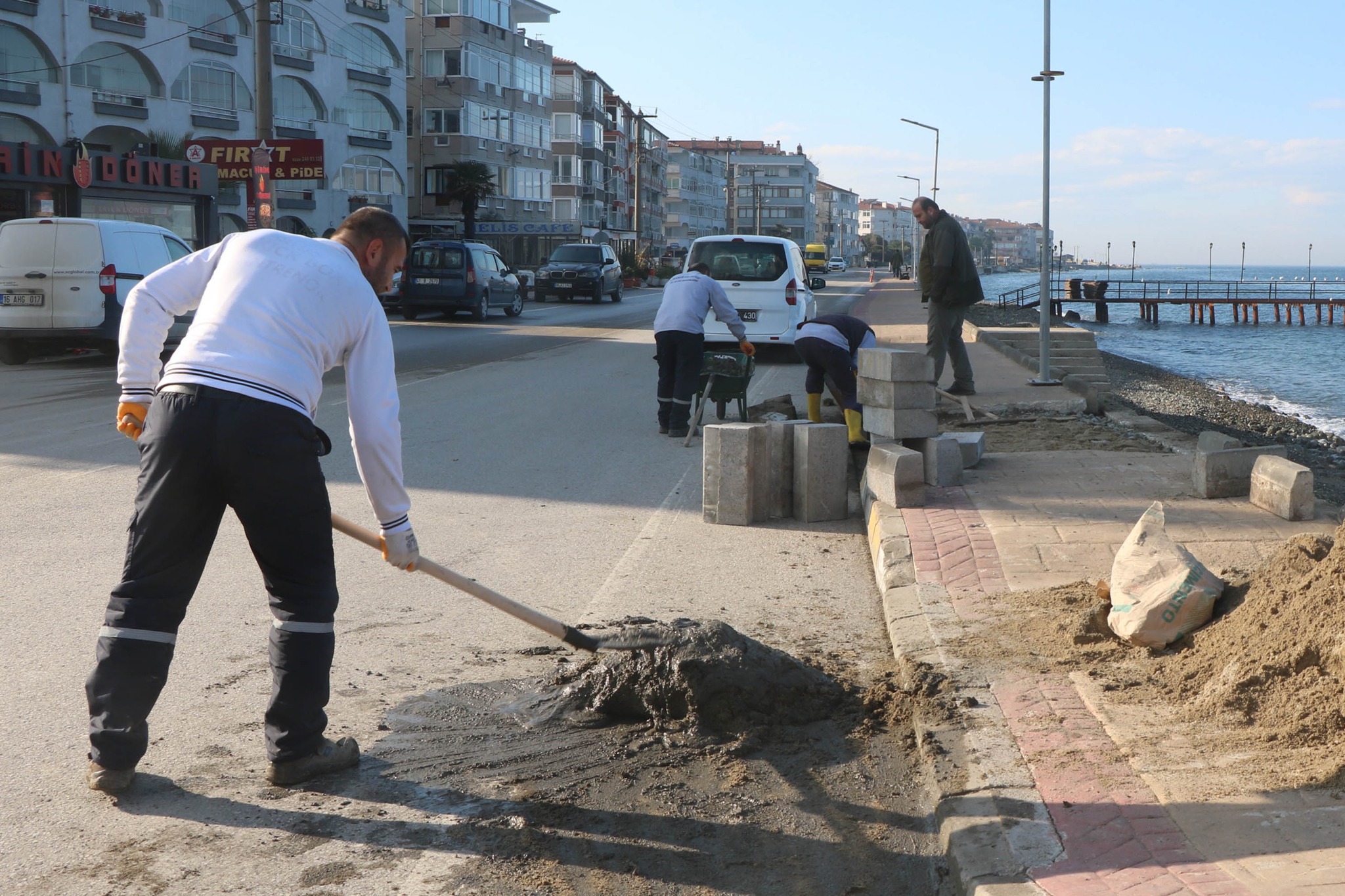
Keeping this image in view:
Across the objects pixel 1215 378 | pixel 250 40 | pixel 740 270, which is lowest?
pixel 1215 378

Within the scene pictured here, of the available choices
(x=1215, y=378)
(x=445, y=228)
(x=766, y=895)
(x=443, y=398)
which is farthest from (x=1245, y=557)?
(x=445, y=228)

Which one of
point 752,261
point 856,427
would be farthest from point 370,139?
point 856,427

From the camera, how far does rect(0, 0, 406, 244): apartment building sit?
3409cm

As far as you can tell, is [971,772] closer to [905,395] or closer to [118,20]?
[905,395]

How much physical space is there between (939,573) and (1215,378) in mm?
33595

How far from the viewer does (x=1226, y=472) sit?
7.40m

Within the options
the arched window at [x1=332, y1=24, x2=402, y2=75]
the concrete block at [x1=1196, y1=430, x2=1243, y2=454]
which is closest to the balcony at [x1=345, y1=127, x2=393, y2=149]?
the arched window at [x1=332, y1=24, x2=402, y2=75]

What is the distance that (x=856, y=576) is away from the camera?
6469 millimetres

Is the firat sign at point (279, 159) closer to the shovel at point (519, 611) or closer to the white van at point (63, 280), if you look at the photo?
the white van at point (63, 280)

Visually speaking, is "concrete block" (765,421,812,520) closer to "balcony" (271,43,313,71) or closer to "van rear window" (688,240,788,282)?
"van rear window" (688,240,788,282)

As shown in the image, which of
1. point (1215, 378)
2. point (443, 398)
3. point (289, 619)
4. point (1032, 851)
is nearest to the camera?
point (1032, 851)

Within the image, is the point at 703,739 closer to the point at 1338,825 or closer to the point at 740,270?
the point at 1338,825

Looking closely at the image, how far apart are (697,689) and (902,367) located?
4234 mm

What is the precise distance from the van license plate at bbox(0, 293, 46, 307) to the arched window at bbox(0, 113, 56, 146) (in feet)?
70.4
